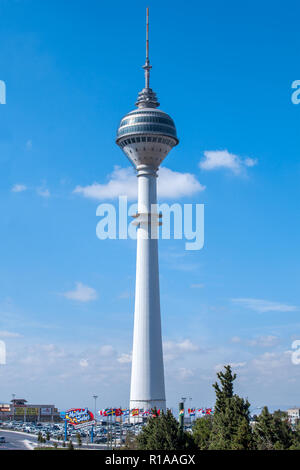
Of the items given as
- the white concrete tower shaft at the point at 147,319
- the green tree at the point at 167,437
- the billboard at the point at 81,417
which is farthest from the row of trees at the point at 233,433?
the white concrete tower shaft at the point at 147,319

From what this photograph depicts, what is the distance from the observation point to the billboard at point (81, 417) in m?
124

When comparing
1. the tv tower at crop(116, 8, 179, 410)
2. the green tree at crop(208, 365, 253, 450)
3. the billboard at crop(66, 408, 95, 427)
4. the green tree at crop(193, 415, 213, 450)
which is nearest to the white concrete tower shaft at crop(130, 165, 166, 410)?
the tv tower at crop(116, 8, 179, 410)

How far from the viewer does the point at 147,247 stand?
17200 cm

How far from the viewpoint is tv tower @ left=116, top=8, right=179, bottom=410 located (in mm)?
167750

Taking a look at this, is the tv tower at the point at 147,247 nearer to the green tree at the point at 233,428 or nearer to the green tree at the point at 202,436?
the green tree at the point at 202,436

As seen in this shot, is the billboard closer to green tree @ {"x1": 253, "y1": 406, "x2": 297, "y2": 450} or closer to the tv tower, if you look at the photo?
the tv tower

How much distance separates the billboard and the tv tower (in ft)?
137

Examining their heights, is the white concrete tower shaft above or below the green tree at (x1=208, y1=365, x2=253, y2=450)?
above

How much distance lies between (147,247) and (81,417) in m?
56.2

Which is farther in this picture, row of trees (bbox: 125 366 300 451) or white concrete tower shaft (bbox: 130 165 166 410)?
white concrete tower shaft (bbox: 130 165 166 410)

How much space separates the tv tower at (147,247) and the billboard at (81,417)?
137 feet

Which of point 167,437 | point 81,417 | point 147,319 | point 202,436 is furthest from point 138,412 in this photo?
point 167,437
